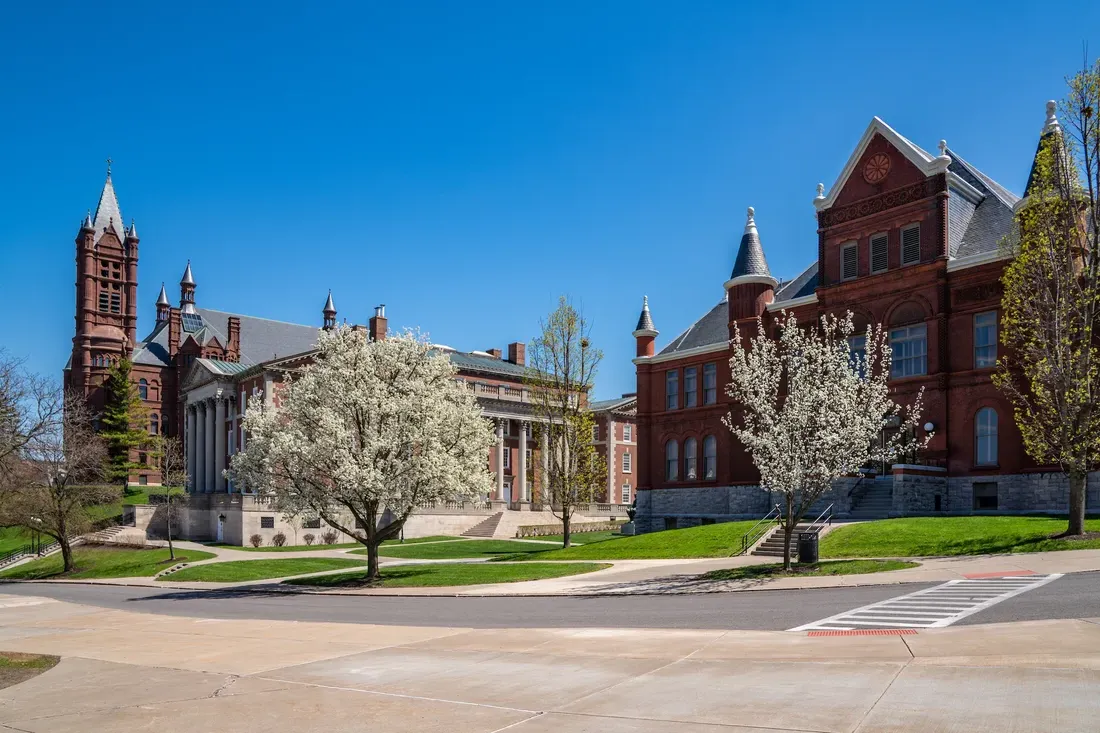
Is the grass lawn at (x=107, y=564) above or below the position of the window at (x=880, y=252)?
below

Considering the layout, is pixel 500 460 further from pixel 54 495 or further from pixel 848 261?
pixel 848 261

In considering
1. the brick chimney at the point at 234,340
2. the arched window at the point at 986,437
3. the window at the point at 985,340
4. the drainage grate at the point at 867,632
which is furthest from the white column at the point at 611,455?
the drainage grate at the point at 867,632

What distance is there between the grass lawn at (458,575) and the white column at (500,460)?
40700 millimetres

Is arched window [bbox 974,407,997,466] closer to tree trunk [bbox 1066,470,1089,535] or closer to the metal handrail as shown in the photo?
the metal handrail

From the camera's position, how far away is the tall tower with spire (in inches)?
3772

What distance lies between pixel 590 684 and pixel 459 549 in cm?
4041

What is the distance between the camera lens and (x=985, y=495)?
38.7 metres

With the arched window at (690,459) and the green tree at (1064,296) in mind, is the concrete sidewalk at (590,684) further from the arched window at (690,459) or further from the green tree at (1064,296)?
the arched window at (690,459)

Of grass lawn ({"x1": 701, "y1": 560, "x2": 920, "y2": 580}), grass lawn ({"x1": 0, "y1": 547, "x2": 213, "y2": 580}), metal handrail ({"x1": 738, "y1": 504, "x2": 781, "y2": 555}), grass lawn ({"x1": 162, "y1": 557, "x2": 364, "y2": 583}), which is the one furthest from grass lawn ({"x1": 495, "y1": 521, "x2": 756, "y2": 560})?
grass lawn ({"x1": 0, "y1": 547, "x2": 213, "y2": 580})

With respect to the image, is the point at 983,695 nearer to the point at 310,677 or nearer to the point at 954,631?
the point at 954,631

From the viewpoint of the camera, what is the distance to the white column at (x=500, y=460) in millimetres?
78688

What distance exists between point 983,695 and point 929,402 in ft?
108

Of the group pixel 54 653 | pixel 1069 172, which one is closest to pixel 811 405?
pixel 1069 172

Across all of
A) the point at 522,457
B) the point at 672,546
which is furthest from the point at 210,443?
the point at 672,546
